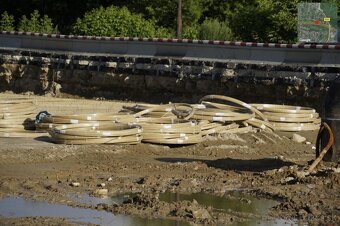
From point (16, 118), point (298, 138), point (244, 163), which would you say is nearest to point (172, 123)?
point (244, 163)

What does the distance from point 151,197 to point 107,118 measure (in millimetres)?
5964

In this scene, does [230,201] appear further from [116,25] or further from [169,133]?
[116,25]

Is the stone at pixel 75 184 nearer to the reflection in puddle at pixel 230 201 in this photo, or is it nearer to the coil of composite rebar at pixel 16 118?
the reflection in puddle at pixel 230 201

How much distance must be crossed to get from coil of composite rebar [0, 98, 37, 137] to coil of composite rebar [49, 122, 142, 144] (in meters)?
1.05

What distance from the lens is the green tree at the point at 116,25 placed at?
3716cm

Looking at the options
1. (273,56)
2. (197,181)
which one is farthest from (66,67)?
(197,181)

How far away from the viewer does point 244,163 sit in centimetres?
1470

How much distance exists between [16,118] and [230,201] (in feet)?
24.7

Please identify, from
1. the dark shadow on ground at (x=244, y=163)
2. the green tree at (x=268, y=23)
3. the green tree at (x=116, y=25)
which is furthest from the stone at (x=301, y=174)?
the green tree at (x=116, y=25)

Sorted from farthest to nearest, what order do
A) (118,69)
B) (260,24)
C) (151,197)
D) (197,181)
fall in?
(260,24), (118,69), (197,181), (151,197)

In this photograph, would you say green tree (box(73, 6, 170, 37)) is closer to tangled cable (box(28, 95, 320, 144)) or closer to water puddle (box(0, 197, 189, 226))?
tangled cable (box(28, 95, 320, 144))

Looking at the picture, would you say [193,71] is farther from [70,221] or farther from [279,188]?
[70,221]

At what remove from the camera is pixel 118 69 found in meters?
27.9

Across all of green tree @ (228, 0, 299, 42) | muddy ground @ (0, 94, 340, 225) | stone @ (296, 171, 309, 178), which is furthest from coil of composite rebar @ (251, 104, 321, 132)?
green tree @ (228, 0, 299, 42)
